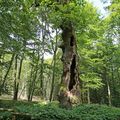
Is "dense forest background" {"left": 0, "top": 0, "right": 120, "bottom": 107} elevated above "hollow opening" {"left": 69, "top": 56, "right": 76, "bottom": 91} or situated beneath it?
elevated above

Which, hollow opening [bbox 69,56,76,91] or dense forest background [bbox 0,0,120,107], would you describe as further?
hollow opening [bbox 69,56,76,91]

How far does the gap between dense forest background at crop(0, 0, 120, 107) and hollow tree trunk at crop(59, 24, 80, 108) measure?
1.65 feet

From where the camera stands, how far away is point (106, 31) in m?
27.2

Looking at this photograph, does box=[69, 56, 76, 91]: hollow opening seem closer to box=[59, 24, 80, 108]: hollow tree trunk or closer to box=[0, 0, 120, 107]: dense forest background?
box=[59, 24, 80, 108]: hollow tree trunk

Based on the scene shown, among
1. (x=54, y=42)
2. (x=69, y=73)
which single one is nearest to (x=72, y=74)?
(x=69, y=73)

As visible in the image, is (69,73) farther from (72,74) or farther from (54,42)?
(54,42)

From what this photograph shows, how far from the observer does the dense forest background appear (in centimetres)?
1232

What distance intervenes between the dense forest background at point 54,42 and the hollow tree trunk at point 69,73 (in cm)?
50

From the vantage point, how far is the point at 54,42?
22688mm

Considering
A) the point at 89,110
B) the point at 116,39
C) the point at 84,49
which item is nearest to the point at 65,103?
the point at 89,110

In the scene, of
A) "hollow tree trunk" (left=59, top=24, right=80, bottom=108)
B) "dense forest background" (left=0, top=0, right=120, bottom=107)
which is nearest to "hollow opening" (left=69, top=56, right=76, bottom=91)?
"hollow tree trunk" (left=59, top=24, right=80, bottom=108)

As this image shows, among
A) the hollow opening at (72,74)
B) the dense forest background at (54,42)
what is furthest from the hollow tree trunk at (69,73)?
the dense forest background at (54,42)

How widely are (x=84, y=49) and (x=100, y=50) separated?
3.92 meters

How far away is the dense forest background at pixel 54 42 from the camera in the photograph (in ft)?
40.4
